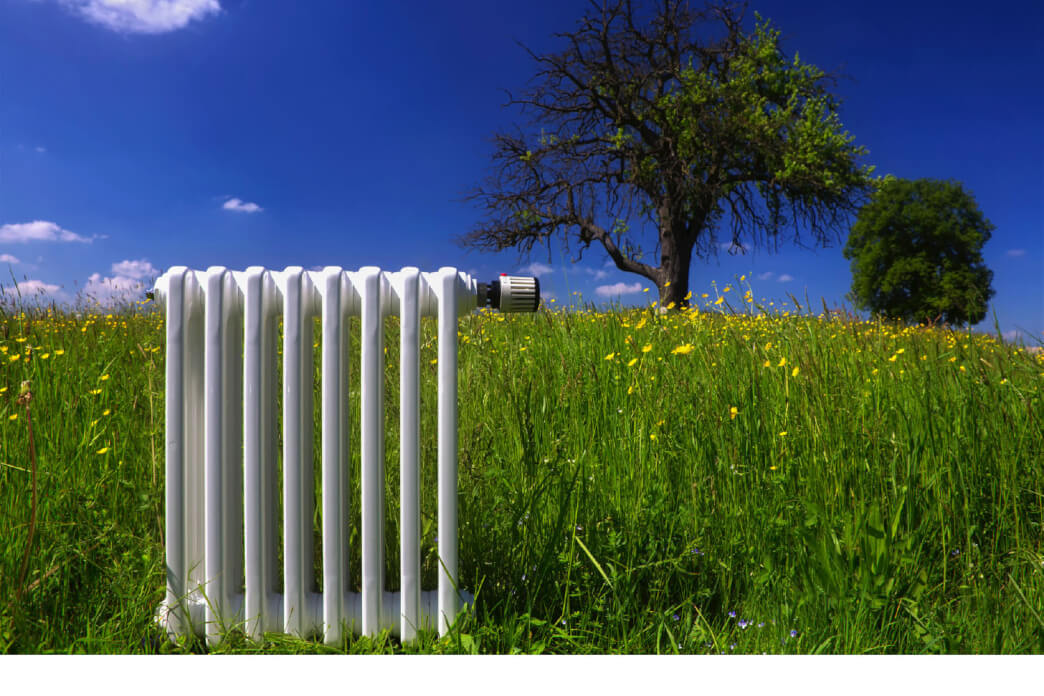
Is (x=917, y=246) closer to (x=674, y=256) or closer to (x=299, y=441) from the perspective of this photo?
(x=674, y=256)

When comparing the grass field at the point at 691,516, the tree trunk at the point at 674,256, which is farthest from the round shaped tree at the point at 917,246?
the grass field at the point at 691,516

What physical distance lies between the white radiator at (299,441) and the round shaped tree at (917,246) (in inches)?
1158

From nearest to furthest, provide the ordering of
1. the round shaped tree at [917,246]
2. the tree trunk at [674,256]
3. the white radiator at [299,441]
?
the white radiator at [299,441] < the tree trunk at [674,256] < the round shaped tree at [917,246]

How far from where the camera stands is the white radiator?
1740mm

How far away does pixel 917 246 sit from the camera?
1082 inches

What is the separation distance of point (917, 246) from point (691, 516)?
3167cm

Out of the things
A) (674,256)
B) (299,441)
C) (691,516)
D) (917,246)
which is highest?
(917,246)

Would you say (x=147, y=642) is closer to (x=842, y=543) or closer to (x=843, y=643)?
Result: (x=843, y=643)

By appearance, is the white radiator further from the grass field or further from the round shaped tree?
the round shaped tree

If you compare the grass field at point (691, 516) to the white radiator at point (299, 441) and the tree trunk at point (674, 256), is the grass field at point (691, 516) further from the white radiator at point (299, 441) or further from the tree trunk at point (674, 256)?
the tree trunk at point (674, 256)

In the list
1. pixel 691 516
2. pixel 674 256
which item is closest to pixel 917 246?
pixel 674 256

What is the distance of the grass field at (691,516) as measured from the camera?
1.79 m

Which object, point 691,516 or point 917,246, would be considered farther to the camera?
point 917,246
